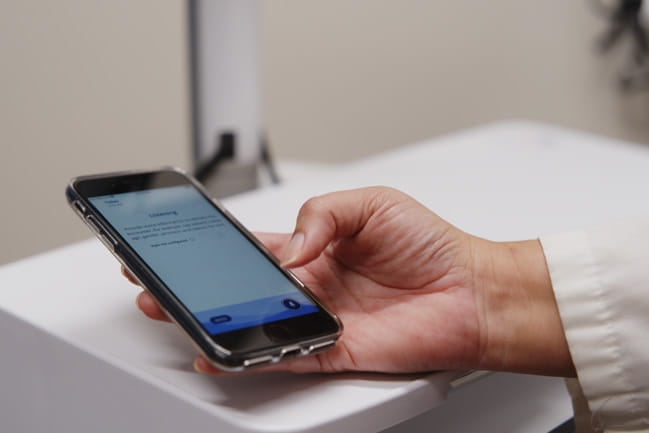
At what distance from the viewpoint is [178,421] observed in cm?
31

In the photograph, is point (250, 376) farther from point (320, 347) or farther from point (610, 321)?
point (610, 321)

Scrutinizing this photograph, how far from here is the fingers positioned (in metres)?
0.35

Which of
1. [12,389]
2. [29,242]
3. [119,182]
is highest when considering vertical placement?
[119,182]

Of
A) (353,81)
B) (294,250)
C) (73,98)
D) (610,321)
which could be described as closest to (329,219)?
(294,250)

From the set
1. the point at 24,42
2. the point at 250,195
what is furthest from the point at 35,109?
the point at 250,195

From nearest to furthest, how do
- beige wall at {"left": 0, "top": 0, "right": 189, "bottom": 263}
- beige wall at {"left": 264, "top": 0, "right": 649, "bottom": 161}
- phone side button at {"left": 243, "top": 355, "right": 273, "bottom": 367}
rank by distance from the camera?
1. phone side button at {"left": 243, "top": 355, "right": 273, "bottom": 367}
2. beige wall at {"left": 0, "top": 0, "right": 189, "bottom": 263}
3. beige wall at {"left": 264, "top": 0, "right": 649, "bottom": 161}

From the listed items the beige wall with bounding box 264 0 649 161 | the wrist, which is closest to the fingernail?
the wrist

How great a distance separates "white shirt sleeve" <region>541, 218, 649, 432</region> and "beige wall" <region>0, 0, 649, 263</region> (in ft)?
2.29

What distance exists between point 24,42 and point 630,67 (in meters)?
0.92

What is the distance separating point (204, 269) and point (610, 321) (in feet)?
0.67

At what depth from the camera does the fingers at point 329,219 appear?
352 millimetres

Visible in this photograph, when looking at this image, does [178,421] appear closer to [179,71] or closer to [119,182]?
[119,182]

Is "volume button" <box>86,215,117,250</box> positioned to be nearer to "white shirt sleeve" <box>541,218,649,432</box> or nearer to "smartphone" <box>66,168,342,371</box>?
"smartphone" <box>66,168,342,371</box>

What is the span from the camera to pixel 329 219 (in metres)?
0.36
